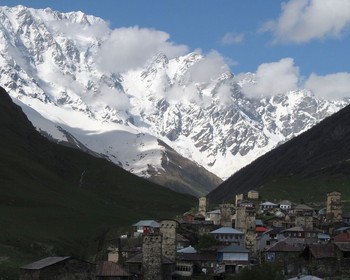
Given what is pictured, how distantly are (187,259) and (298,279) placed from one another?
84.0ft

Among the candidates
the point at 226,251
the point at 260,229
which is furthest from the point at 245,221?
the point at 226,251

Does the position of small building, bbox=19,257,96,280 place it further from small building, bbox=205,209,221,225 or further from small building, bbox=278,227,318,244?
small building, bbox=205,209,221,225

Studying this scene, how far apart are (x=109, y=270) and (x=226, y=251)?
19.5 m

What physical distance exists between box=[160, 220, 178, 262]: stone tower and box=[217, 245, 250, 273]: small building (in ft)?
18.9

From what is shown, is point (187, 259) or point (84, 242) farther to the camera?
point (84, 242)

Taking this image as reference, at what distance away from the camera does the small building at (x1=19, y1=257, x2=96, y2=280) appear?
81688 mm

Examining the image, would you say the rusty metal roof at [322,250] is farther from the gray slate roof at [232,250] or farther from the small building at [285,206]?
the small building at [285,206]

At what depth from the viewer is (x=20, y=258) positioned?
125188 mm

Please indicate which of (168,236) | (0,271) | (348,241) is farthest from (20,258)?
(348,241)

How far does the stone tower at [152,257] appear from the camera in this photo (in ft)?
293

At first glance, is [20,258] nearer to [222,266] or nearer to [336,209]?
[222,266]

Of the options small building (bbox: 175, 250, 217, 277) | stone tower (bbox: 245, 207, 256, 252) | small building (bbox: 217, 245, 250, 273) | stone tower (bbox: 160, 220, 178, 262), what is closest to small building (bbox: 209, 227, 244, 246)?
stone tower (bbox: 245, 207, 256, 252)

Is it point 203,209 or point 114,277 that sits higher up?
point 203,209

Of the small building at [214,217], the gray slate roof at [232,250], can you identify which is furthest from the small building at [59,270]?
the small building at [214,217]
